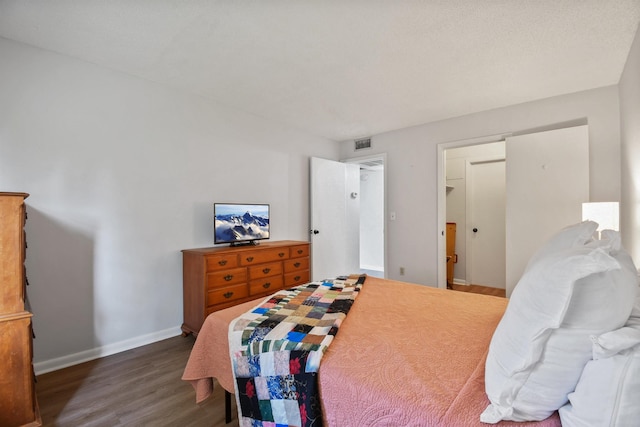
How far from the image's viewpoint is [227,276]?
286 centimetres

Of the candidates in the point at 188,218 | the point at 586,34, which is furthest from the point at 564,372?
the point at 188,218

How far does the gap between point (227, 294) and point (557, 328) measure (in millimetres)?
2642

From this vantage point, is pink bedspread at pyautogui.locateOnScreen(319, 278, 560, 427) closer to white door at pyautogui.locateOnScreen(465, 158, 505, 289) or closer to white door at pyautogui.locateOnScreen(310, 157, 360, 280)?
white door at pyautogui.locateOnScreen(310, 157, 360, 280)

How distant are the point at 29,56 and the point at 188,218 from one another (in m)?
1.76

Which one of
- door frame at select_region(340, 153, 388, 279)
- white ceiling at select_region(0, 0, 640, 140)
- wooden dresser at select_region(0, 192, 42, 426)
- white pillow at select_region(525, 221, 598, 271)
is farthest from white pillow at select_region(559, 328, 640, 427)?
door frame at select_region(340, 153, 388, 279)

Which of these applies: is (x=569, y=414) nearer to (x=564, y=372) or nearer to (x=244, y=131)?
(x=564, y=372)

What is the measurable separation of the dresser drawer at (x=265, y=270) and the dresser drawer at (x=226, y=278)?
0.10 metres

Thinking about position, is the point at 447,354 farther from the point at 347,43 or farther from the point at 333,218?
the point at 333,218

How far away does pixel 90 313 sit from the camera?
2473mm

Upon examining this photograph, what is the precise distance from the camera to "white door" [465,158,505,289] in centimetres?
466

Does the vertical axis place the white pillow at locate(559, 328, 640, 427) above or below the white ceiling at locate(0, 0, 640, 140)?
below

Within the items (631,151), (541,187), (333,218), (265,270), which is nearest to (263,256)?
(265,270)

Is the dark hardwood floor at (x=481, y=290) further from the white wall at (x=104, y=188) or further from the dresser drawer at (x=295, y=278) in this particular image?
the white wall at (x=104, y=188)

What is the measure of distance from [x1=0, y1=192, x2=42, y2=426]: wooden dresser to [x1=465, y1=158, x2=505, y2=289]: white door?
5.36m
